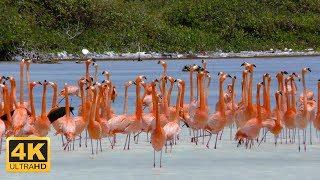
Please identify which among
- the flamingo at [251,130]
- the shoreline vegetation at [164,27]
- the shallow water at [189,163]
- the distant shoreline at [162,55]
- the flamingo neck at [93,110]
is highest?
the shoreline vegetation at [164,27]

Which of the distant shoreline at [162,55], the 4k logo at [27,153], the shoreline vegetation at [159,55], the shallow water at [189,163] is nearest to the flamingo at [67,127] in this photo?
the shallow water at [189,163]

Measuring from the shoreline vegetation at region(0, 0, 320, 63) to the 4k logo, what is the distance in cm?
4963

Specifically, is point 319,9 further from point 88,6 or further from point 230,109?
point 230,109

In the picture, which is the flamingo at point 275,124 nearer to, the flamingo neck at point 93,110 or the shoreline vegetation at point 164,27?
the flamingo neck at point 93,110

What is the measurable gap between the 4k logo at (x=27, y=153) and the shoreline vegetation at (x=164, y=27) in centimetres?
4963

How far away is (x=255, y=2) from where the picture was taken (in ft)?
258

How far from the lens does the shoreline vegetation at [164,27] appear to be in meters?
65.0

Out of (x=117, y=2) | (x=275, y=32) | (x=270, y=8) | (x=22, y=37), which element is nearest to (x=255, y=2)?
(x=270, y=8)

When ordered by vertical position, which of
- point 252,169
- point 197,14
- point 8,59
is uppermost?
point 197,14

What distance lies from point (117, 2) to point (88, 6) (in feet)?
10.3

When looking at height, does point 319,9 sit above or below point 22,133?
above

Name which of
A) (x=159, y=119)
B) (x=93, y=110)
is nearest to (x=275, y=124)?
(x=159, y=119)

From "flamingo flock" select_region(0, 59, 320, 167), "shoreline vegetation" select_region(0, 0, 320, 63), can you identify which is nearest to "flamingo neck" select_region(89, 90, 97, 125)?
"flamingo flock" select_region(0, 59, 320, 167)

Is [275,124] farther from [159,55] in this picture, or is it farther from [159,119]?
[159,55]
